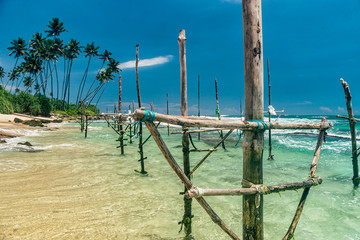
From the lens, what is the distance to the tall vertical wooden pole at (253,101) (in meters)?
2.58

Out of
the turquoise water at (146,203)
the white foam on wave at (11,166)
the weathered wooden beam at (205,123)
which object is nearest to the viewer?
the weathered wooden beam at (205,123)

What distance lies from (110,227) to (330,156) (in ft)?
45.2

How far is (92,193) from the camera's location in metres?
6.01

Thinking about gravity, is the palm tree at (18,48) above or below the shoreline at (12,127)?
above

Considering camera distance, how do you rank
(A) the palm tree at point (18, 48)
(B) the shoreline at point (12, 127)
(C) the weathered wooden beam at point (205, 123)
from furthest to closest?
(A) the palm tree at point (18, 48)
(B) the shoreline at point (12, 127)
(C) the weathered wooden beam at point (205, 123)

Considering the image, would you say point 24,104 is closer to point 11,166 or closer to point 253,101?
point 11,166

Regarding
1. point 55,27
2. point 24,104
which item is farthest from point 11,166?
point 55,27

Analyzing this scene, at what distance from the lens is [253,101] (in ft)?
8.56

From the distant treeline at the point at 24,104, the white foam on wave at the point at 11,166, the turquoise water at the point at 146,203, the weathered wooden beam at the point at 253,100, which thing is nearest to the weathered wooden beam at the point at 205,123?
the weathered wooden beam at the point at 253,100

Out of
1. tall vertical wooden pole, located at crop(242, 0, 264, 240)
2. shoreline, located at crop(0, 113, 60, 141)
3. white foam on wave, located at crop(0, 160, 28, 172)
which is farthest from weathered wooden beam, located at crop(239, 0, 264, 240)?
shoreline, located at crop(0, 113, 60, 141)

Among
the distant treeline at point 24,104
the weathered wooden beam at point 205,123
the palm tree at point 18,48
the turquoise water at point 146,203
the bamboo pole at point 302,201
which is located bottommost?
the turquoise water at point 146,203

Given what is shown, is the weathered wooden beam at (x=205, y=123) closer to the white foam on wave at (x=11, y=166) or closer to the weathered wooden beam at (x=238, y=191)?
the weathered wooden beam at (x=238, y=191)

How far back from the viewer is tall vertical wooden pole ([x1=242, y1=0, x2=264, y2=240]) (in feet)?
8.45

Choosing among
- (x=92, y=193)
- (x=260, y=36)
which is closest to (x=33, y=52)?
(x=92, y=193)
